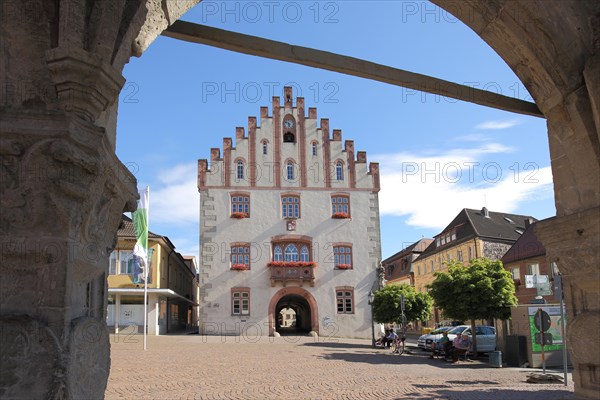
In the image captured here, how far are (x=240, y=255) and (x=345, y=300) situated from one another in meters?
7.42

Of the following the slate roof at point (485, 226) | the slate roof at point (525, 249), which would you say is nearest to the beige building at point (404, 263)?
the slate roof at point (485, 226)

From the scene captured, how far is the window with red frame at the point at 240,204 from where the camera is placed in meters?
33.9

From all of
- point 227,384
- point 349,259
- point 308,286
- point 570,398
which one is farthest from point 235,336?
point 570,398

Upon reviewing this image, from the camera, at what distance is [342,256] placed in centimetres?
3456

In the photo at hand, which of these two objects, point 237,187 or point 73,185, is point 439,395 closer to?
point 73,185

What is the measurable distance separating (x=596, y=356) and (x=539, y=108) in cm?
169

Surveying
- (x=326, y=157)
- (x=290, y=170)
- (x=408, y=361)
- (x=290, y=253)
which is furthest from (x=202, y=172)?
(x=408, y=361)

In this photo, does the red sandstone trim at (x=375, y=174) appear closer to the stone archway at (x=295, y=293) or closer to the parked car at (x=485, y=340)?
the stone archway at (x=295, y=293)

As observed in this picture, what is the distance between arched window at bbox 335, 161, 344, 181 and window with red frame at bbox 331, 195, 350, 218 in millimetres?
1302

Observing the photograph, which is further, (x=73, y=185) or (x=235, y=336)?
(x=235, y=336)

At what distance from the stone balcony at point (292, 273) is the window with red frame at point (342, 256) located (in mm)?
1803

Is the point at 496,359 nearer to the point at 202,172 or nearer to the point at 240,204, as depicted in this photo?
the point at 240,204

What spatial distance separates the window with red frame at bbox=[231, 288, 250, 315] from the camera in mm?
32844

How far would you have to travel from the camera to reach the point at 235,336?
31.7 m
